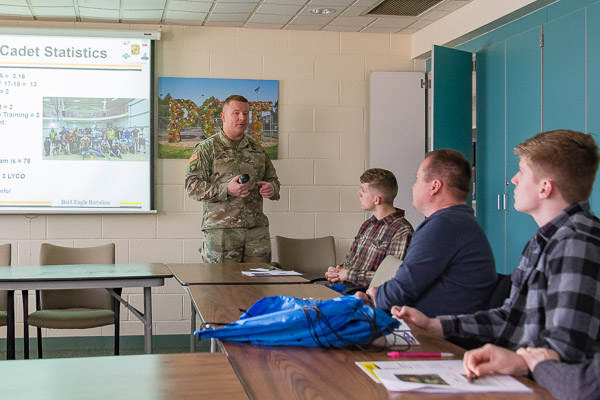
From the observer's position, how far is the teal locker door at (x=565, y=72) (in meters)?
4.15

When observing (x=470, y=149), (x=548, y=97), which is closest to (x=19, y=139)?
(x=470, y=149)

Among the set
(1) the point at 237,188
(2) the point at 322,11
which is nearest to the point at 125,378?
(1) the point at 237,188

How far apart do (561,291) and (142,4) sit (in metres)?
4.42

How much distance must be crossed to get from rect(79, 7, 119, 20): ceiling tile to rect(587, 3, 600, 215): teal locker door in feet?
11.2

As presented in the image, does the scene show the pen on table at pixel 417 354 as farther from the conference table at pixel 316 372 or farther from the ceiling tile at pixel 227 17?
the ceiling tile at pixel 227 17

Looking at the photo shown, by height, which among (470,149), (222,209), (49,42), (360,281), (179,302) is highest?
(49,42)

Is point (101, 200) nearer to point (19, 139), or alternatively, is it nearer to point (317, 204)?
point (19, 139)

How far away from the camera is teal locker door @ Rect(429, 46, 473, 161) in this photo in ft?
17.4

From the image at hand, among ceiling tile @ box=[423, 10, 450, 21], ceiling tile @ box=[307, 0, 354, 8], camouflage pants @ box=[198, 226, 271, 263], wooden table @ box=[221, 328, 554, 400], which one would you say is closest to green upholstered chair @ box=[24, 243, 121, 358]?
camouflage pants @ box=[198, 226, 271, 263]

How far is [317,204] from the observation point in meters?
6.10

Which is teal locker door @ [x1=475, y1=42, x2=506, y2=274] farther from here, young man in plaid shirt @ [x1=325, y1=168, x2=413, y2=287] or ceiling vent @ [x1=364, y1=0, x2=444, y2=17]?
young man in plaid shirt @ [x1=325, y1=168, x2=413, y2=287]

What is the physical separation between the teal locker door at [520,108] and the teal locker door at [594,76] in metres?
0.50

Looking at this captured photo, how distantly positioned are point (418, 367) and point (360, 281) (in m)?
2.26

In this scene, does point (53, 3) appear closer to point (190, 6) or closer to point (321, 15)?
point (190, 6)
